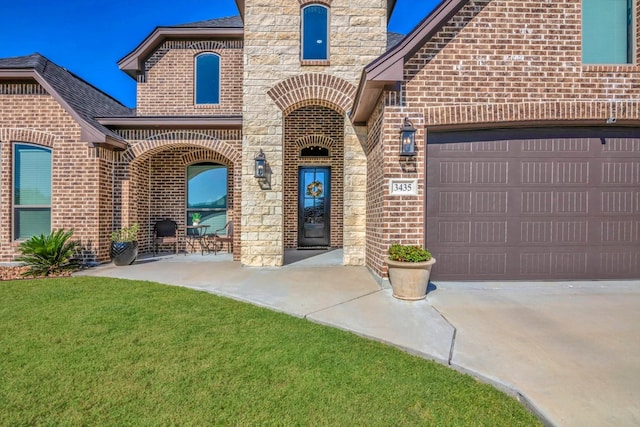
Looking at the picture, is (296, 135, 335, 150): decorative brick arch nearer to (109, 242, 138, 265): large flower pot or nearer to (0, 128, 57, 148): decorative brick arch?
(109, 242, 138, 265): large flower pot

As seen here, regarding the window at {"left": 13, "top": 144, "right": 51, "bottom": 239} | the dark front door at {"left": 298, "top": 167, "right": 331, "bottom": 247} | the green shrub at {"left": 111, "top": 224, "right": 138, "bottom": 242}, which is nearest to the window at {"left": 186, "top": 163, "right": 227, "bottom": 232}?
the green shrub at {"left": 111, "top": 224, "right": 138, "bottom": 242}

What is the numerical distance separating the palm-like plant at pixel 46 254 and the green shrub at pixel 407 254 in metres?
6.64

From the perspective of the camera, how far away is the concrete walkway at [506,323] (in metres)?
2.56

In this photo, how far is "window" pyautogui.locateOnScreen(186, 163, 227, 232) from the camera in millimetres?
10297

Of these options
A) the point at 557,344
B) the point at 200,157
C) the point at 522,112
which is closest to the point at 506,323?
the point at 557,344

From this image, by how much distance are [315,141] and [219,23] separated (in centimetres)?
463

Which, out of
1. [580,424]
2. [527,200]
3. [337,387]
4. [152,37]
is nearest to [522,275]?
[527,200]

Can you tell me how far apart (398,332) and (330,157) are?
7.45m

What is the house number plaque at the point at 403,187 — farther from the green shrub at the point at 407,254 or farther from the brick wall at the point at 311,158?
the brick wall at the point at 311,158

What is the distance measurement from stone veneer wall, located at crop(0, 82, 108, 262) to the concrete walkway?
1566 millimetres

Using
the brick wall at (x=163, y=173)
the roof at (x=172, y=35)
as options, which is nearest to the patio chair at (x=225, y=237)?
the brick wall at (x=163, y=173)

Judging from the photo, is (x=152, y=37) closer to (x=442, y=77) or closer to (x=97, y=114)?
(x=97, y=114)

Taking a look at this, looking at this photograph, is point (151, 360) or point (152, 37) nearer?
point (151, 360)

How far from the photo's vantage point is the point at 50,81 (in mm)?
7707
